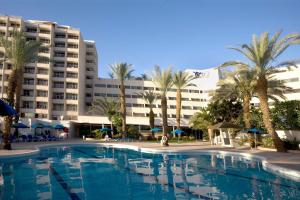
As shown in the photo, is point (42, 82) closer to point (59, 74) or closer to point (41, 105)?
point (59, 74)

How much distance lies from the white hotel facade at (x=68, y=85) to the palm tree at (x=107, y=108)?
2399mm

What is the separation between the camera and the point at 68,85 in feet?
200

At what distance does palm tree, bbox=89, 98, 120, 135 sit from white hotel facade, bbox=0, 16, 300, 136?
240 centimetres

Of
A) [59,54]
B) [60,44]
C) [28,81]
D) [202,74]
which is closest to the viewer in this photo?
[28,81]

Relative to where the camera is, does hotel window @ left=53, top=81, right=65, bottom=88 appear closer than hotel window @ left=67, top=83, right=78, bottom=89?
Yes

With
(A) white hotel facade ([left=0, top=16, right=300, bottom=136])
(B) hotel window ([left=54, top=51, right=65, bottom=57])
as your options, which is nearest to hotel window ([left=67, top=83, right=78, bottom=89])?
(A) white hotel facade ([left=0, top=16, right=300, bottom=136])

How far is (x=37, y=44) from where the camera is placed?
2889cm

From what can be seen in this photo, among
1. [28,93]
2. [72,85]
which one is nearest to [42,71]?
[28,93]

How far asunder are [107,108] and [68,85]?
504 inches

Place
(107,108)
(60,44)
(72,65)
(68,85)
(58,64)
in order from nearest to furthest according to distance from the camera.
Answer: (107,108) < (68,85) < (58,64) < (72,65) < (60,44)

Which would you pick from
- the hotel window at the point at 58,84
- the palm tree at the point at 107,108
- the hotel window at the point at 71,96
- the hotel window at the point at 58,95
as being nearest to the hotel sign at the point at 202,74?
the palm tree at the point at 107,108

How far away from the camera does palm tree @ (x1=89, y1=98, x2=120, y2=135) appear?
49.4 m

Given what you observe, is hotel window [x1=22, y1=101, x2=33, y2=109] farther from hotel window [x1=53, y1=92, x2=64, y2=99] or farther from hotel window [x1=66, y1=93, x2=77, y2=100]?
hotel window [x1=66, y1=93, x2=77, y2=100]

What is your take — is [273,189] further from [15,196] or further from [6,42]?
[6,42]
